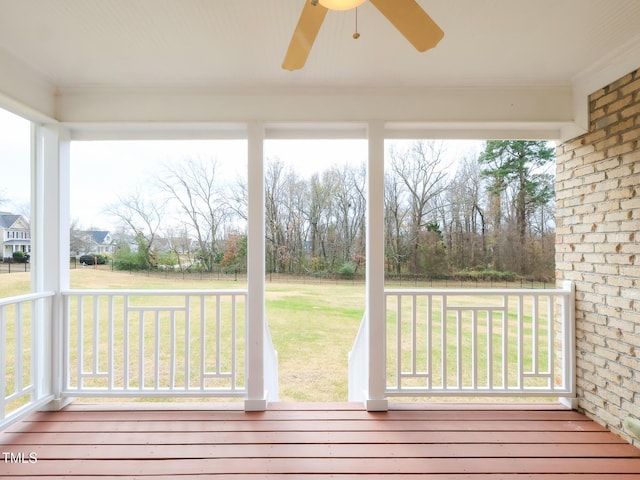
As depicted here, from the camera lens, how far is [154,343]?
277 cm

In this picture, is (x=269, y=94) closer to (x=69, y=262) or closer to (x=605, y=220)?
(x=69, y=262)

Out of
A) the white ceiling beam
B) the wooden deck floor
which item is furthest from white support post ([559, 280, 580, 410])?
the white ceiling beam

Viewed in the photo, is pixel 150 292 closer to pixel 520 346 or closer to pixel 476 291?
pixel 476 291

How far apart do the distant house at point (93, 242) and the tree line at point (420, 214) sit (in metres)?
0.10

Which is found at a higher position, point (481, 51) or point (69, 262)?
point (481, 51)

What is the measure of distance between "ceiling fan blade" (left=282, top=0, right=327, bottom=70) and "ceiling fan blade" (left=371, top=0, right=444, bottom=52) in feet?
0.71

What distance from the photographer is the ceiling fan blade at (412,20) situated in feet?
4.14

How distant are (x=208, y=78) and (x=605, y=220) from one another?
2.94 metres

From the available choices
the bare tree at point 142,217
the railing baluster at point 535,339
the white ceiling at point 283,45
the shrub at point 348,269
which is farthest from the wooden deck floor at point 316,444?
the white ceiling at point 283,45

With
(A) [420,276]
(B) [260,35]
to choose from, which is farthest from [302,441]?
(B) [260,35]

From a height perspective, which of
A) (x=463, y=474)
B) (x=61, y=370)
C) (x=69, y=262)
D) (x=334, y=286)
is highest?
(x=69, y=262)

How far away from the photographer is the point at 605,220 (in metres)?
2.39

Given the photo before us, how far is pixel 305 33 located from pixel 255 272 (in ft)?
5.58

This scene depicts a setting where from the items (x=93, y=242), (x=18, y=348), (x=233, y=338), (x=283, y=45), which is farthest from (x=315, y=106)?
(x=18, y=348)
